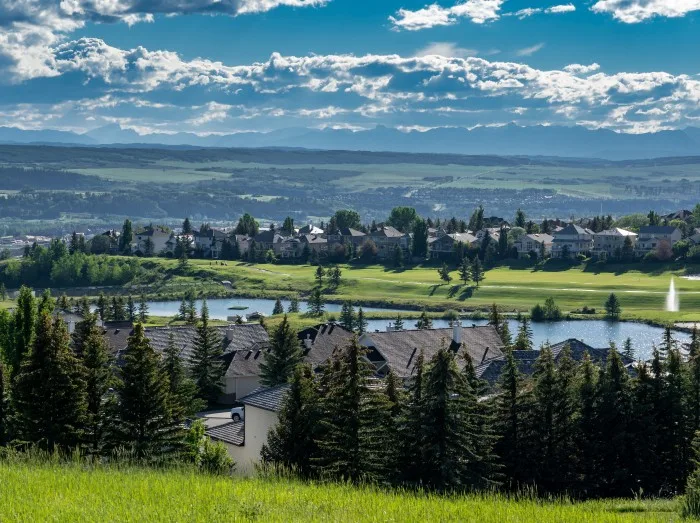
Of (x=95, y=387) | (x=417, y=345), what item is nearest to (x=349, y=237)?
(x=417, y=345)

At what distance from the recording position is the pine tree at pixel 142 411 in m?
33.0

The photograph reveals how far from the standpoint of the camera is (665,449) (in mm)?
34562

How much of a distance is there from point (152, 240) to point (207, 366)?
131m

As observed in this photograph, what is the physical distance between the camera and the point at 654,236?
160 m

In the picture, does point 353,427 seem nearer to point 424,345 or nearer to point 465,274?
point 424,345

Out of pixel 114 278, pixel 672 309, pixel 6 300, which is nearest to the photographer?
pixel 672 309

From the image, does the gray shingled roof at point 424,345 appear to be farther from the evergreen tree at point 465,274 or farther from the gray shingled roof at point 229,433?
the evergreen tree at point 465,274

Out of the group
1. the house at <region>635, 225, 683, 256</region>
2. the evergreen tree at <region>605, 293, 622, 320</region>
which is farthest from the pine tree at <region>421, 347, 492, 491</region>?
the house at <region>635, 225, 683, 256</region>

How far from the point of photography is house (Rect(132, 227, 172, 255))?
17900cm

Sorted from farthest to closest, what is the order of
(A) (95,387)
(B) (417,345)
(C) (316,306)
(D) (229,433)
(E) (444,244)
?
(E) (444,244)
(C) (316,306)
(B) (417,345)
(D) (229,433)
(A) (95,387)

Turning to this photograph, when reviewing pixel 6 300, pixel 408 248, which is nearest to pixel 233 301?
pixel 6 300

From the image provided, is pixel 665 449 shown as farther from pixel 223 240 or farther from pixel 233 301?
pixel 223 240

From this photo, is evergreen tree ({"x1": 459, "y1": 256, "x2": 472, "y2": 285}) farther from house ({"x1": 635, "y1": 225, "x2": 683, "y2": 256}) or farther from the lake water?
house ({"x1": 635, "y1": 225, "x2": 683, "y2": 256})

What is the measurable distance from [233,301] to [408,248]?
4575 centimetres
